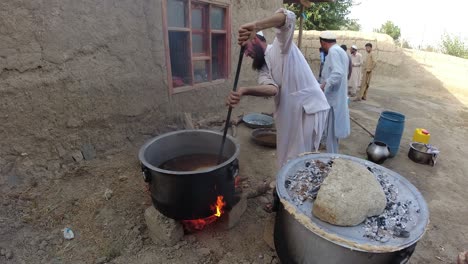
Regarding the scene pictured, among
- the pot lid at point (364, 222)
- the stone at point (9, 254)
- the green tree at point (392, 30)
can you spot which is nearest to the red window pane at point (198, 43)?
the pot lid at point (364, 222)

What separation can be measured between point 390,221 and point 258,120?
4.29 meters

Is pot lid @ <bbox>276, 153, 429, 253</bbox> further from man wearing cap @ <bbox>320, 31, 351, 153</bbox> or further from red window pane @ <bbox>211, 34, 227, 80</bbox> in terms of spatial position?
red window pane @ <bbox>211, 34, 227, 80</bbox>

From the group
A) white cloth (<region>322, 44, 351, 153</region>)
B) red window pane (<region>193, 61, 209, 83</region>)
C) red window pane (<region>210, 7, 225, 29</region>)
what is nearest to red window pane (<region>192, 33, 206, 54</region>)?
red window pane (<region>193, 61, 209, 83</region>)

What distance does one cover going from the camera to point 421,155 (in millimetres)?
4703

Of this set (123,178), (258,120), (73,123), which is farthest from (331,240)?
(258,120)

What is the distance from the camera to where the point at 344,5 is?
17.0 m

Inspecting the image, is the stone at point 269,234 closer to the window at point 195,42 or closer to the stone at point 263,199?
the stone at point 263,199

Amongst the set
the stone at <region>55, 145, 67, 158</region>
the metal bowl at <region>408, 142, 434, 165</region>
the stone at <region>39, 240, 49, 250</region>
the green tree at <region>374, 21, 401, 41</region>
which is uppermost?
the green tree at <region>374, 21, 401, 41</region>

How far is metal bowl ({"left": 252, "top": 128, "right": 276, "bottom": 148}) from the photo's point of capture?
482cm

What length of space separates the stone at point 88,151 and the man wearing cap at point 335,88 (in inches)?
130

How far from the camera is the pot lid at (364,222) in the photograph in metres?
1.45

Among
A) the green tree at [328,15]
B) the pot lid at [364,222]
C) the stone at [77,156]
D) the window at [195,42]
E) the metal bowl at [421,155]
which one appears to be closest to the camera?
the pot lid at [364,222]

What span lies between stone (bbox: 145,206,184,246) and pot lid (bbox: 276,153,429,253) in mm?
1184

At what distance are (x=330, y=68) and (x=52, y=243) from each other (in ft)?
13.2
